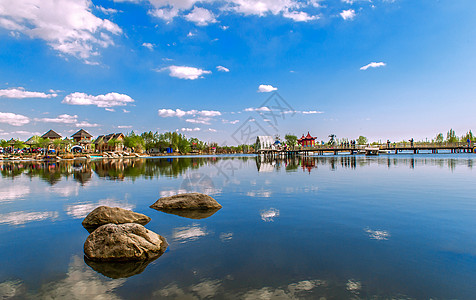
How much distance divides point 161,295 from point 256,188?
622 inches

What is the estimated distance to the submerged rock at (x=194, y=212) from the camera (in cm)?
1275

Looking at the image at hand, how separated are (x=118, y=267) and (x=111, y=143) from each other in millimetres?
161908

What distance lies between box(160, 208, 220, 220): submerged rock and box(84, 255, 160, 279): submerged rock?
4932 millimetres

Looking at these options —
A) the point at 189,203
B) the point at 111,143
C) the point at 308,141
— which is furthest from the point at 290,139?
the point at 189,203

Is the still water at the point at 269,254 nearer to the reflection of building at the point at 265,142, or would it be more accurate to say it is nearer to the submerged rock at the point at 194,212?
the submerged rock at the point at 194,212

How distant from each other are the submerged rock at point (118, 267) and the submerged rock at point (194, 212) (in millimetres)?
4932

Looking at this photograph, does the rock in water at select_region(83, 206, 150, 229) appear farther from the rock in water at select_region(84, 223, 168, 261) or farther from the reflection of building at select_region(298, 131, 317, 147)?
the reflection of building at select_region(298, 131, 317, 147)

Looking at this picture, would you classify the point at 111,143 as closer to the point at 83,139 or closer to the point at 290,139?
the point at 83,139

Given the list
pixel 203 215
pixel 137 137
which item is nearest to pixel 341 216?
pixel 203 215

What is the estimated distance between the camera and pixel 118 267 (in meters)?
7.35

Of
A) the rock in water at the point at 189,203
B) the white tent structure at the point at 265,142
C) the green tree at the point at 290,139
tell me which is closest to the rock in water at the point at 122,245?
the rock in water at the point at 189,203

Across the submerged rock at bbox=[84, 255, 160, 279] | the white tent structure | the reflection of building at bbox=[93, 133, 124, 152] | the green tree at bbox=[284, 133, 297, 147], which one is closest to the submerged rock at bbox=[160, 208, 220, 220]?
the submerged rock at bbox=[84, 255, 160, 279]

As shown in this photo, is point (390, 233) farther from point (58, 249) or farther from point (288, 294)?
point (58, 249)

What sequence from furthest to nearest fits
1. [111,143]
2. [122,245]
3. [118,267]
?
1. [111,143]
2. [122,245]
3. [118,267]
